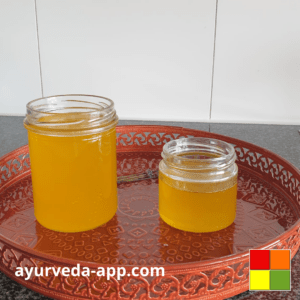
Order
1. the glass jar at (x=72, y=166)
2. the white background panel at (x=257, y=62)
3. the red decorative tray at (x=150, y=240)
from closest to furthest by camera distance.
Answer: the red decorative tray at (x=150, y=240) < the glass jar at (x=72, y=166) < the white background panel at (x=257, y=62)

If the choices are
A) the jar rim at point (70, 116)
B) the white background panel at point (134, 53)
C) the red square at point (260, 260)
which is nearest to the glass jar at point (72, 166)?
the jar rim at point (70, 116)

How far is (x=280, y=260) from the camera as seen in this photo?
0.47 m

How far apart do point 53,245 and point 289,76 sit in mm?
1017

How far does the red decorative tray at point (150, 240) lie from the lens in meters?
0.42

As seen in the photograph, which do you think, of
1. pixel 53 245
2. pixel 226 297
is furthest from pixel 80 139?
pixel 226 297

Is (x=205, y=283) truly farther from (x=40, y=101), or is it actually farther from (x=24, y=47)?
(x=24, y=47)

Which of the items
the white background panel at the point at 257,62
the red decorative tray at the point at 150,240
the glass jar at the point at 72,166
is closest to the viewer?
the red decorative tray at the point at 150,240

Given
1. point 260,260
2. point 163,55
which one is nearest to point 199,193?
point 260,260

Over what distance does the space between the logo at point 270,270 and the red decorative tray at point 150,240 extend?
13mm

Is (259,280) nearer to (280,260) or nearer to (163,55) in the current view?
(280,260)

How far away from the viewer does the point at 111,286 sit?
411mm

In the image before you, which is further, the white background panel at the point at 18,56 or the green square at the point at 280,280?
the white background panel at the point at 18,56

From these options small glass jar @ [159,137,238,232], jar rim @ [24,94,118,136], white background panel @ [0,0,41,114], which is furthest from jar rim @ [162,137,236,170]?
white background panel @ [0,0,41,114]

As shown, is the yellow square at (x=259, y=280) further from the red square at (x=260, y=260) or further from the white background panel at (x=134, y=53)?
the white background panel at (x=134, y=53)
